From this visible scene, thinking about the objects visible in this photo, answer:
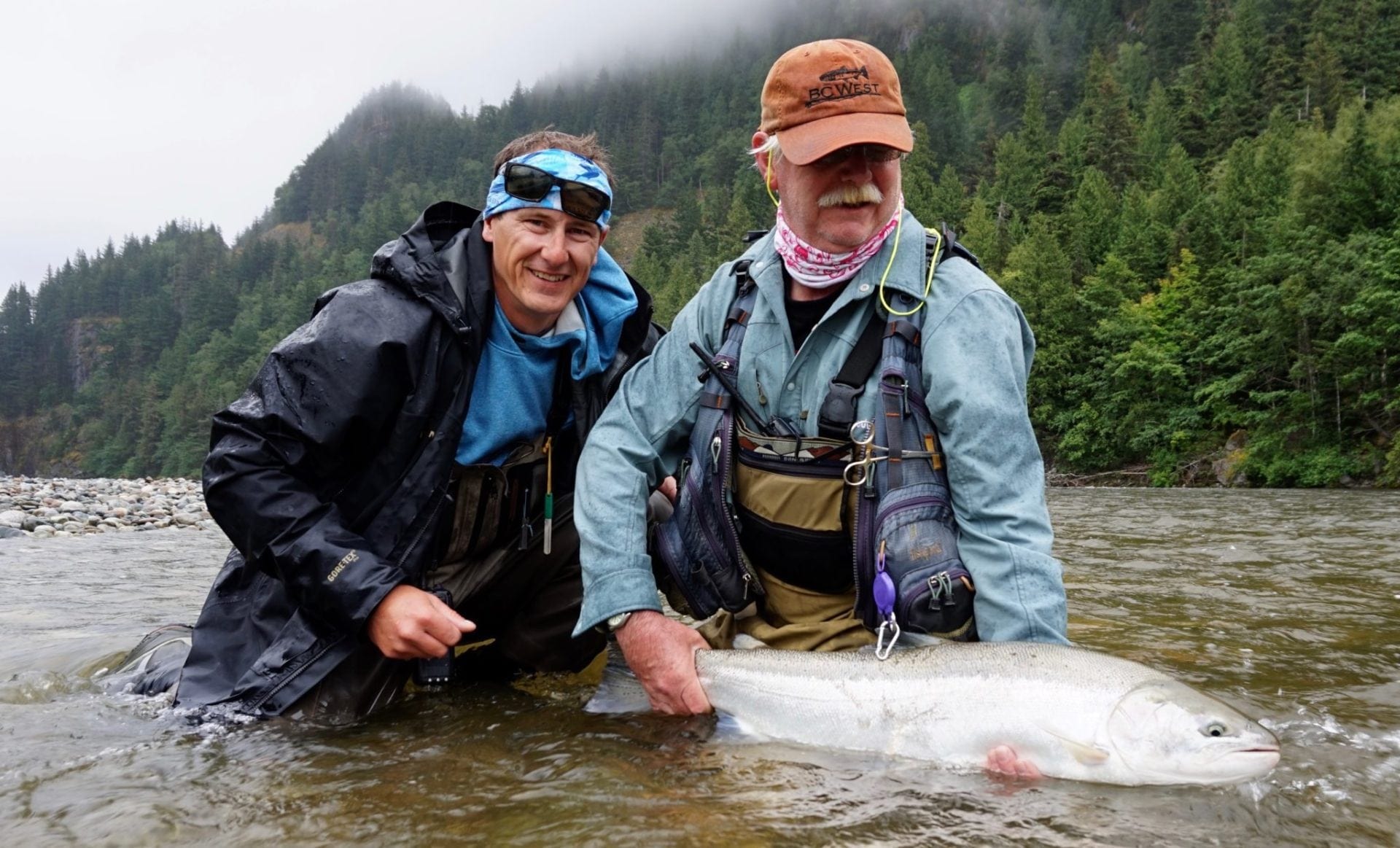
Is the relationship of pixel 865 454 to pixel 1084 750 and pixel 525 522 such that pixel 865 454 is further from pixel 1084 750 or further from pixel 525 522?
pixel 525 522

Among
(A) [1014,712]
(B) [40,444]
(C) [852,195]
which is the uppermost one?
(C) [852,195]

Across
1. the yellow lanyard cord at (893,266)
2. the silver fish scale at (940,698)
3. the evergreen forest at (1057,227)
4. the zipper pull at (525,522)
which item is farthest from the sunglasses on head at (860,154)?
the evergreen forest at (1057,227)

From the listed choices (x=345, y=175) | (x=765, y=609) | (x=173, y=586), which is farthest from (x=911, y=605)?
(x=345, y=175)

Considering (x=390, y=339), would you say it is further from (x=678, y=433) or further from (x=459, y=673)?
(x=459, y=673)

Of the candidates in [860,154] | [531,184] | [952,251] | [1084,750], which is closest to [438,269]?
[531,184]

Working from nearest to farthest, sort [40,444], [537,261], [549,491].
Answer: [537,261]
[549,491]
[40,444]

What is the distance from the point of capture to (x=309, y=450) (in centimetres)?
380

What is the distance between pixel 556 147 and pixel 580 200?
0.35 metres

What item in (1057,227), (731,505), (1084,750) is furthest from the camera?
(1057,227)

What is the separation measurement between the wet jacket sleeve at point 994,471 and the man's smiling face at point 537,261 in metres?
1.60

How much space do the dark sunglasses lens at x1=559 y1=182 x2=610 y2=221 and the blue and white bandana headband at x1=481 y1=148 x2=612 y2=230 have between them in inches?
0.7

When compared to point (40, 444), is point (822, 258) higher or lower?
higher

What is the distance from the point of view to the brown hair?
14.3 ft

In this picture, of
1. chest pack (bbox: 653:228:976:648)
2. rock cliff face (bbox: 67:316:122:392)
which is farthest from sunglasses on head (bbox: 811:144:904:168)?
rock cliff face (bbox: 67:316:122:392)
